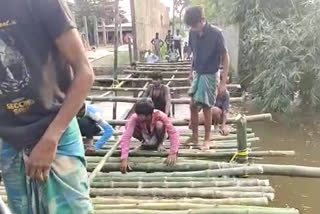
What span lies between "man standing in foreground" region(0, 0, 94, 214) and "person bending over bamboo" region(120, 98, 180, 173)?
2464 millimetres

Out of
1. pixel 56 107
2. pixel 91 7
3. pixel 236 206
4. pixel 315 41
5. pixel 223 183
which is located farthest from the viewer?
pixel 91 7

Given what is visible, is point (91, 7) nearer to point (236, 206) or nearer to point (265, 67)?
point (265, 67)

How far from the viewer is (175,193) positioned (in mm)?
3471

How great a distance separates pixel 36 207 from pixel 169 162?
252 centimetres

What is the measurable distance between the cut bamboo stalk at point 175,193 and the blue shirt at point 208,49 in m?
1.71

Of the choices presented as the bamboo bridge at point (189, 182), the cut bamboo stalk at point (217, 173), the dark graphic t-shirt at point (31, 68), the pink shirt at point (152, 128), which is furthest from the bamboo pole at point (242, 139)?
the dark graphic t-shirt at point (31, 68)

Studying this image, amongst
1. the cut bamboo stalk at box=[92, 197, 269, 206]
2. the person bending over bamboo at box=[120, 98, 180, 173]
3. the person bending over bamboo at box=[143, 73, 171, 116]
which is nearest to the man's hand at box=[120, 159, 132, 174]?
the person bending over bamboo at box=[120, 98, 180, 173]

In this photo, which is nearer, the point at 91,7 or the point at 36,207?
the point at 36,207

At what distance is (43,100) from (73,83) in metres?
0.11

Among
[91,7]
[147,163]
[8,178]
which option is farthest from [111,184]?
[91,7]

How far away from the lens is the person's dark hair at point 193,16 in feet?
15.0

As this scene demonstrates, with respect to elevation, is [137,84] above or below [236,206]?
below

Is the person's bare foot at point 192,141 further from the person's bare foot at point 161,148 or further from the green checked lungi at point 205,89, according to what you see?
the person's bare foot at point 161,148

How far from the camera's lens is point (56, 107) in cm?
159
